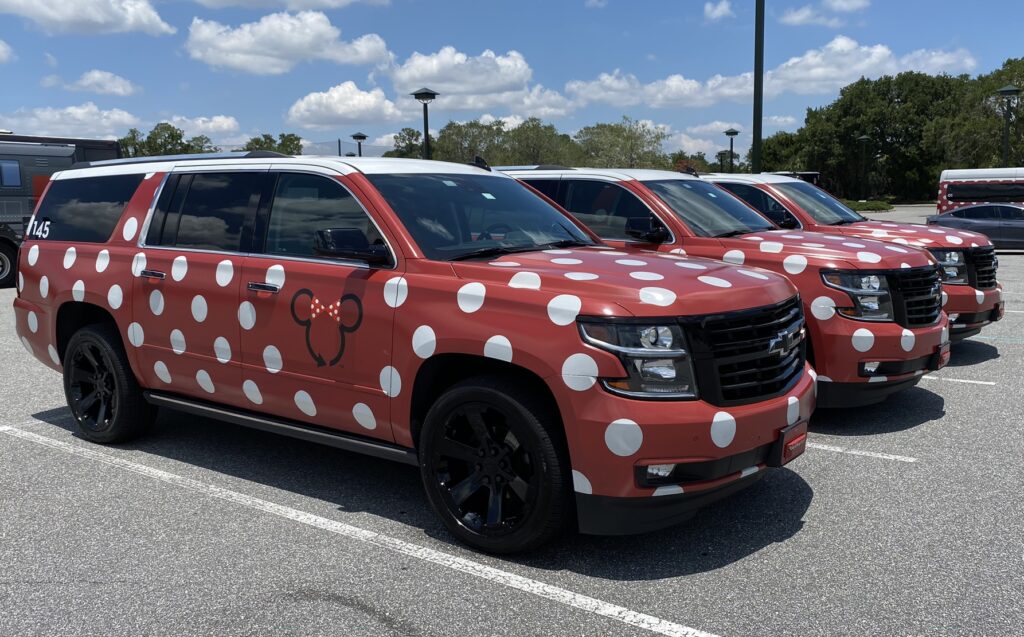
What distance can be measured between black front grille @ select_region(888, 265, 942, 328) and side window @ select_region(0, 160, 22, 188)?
54.2 ft

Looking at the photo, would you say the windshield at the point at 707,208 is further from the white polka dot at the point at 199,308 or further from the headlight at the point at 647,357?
the white polka dot at the point at 199,308

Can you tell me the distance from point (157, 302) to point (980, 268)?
727cm

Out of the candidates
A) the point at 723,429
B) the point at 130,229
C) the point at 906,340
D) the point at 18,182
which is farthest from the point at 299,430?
the point at 18,182

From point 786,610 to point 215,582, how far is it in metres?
2.37

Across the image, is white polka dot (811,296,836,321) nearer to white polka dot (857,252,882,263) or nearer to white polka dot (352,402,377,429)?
white polka dot (857,252,882,263)

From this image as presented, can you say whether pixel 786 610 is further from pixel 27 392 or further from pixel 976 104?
pixel 976 104

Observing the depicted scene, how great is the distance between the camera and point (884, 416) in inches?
262

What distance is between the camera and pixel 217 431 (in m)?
6.46

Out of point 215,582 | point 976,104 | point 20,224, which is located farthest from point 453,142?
point 215,582

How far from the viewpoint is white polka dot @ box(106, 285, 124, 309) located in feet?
18.5

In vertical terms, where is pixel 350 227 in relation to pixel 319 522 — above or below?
above

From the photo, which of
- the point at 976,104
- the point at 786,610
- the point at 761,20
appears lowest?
the point at 786,610

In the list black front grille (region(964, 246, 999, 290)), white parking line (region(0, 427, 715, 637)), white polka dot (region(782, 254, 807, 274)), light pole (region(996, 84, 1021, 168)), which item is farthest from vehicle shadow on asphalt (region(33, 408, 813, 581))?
light pole (region(996, 84, 1021, 168))

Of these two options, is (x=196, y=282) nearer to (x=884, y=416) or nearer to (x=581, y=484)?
(x=581, y=484)
